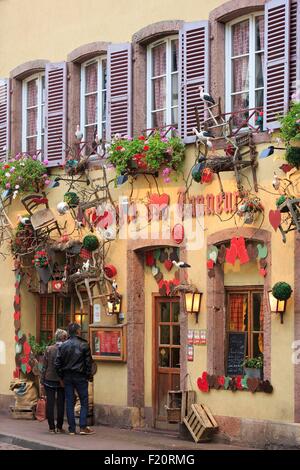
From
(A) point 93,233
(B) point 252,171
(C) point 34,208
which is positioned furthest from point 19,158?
(B) point 252,171

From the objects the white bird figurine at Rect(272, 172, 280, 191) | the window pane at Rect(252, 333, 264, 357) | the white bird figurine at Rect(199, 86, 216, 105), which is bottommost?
the window pane at Rect(252, 333, 264, 357)

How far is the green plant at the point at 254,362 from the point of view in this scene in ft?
60.4

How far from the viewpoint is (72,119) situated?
22.2 meters

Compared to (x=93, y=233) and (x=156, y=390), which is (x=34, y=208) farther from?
(x=156, y=390)

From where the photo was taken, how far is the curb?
1772cm

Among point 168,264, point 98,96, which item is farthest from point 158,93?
point 168,264

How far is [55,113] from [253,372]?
643cm

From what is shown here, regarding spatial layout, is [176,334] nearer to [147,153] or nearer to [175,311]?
[175,311]

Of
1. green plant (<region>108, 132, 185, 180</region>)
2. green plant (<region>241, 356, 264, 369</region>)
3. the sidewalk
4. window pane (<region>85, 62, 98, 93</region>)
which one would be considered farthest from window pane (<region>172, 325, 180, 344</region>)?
window pane (<region>85, 62, 98, 93</region>)

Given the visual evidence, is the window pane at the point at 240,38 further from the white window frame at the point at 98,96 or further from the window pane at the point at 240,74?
the white window frame at the point at 98,96

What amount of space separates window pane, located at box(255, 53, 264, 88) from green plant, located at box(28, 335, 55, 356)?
6478 millimetres

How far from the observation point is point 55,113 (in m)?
22.4

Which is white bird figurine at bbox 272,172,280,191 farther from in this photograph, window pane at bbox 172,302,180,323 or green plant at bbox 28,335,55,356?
green plant at bbox 28,335,55,356

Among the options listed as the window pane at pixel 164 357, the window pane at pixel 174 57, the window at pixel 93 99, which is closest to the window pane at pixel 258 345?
the window pane at pixel 164 357
